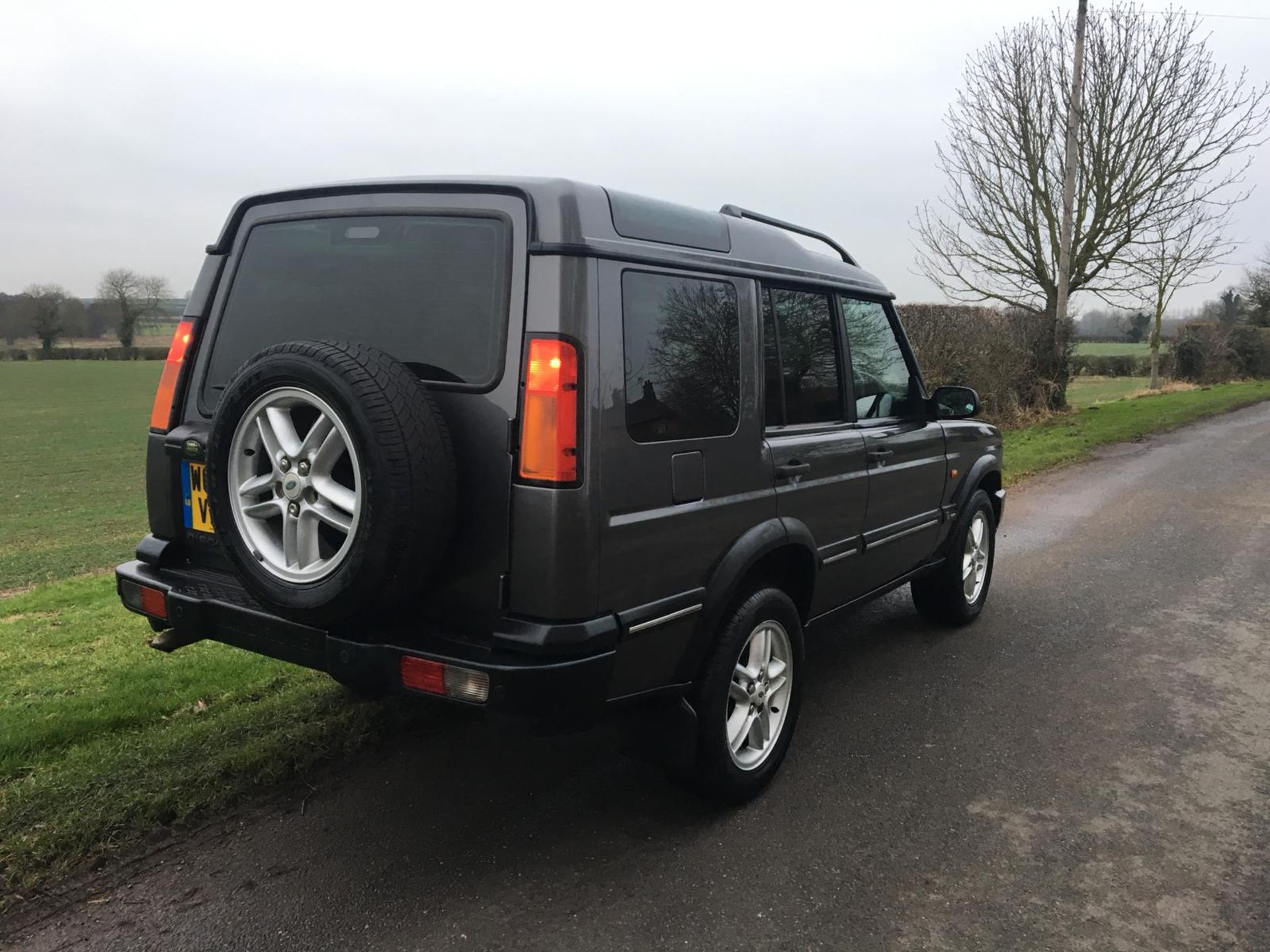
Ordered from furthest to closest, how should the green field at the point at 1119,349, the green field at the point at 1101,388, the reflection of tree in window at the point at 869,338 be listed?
the green field at the point at 1119,349 < the green field at the point at 1101,388 < the reflection of tree in window at the point at 869,338

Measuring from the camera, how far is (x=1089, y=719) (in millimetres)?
4066

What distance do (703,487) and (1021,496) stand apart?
26.1ft

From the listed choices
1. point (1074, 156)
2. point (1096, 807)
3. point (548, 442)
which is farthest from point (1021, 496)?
point (1074, 156)

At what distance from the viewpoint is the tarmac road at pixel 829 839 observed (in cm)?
259

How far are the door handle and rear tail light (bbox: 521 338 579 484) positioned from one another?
108 centimetres

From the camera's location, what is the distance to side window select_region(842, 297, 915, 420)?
410cm

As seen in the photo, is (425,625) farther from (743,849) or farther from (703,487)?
(743,849)

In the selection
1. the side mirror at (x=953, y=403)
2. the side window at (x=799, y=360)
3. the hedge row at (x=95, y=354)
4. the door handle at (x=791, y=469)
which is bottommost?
the door handle at (x=791, y=469)

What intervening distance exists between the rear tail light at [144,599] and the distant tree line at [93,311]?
7595 centimetres

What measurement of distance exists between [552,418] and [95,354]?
84.6 meters

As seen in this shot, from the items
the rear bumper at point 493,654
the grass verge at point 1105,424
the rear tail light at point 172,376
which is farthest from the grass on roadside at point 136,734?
the grass verge at point 1105,424

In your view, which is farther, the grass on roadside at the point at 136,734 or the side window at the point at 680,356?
the grass on roadside at the point at 136,734

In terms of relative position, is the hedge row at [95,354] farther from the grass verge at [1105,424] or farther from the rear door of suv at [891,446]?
the rear door of suv at [891,446]

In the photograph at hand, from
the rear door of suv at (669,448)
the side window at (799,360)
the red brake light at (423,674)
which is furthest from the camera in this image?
the side window at (799,360)
